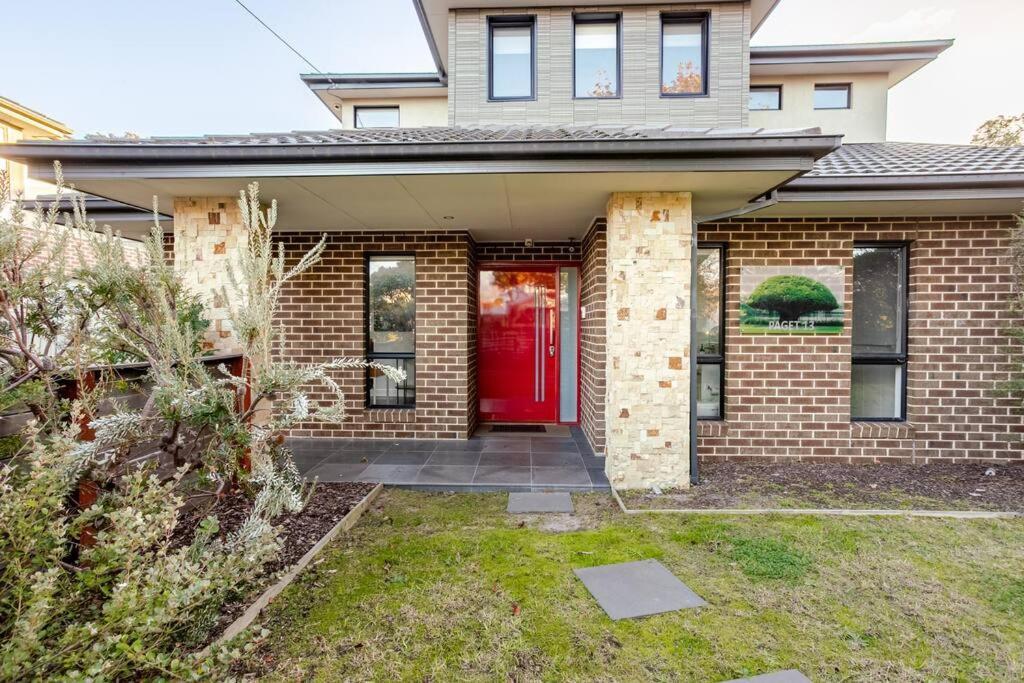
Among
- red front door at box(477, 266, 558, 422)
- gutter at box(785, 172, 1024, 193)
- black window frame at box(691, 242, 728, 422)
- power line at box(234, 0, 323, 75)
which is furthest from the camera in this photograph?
power line at box(234, 0, 323, 75)

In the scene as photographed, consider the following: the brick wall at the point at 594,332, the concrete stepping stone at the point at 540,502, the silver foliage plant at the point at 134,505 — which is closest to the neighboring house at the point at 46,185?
the silver foliage plant at the point at 134,505

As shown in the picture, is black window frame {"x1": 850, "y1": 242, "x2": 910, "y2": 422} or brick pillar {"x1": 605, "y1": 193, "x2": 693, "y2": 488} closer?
brick pillar {"x1": 605, "y1": 193, "x2": 693, "y2": 488}

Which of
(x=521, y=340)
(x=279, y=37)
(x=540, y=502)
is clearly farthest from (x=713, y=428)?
(x=279, y=37)

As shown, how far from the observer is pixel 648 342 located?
14.4ft

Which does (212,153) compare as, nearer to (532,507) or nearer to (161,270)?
(161,270)

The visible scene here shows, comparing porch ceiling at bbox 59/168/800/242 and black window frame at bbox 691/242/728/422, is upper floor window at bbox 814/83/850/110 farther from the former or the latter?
porch ceiling at bbox 59/168/800/242

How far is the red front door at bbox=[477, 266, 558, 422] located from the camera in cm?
688

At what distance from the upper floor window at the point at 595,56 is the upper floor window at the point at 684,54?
676 millimetres

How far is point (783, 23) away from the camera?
899 cm

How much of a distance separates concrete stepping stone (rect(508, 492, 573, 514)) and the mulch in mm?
1318

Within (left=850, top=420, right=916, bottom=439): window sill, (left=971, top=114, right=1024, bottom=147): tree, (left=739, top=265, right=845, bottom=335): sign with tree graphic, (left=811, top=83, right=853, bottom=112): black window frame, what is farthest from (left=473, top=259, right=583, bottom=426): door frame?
(left=971, top=114, right=1024, bottom=147): tree

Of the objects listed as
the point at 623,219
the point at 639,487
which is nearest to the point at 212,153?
the point at 623,219

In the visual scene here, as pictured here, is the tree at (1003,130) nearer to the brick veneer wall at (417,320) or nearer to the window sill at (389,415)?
the brick veneer wall at (417,320)

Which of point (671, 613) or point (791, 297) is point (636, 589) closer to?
point (671, 613)
